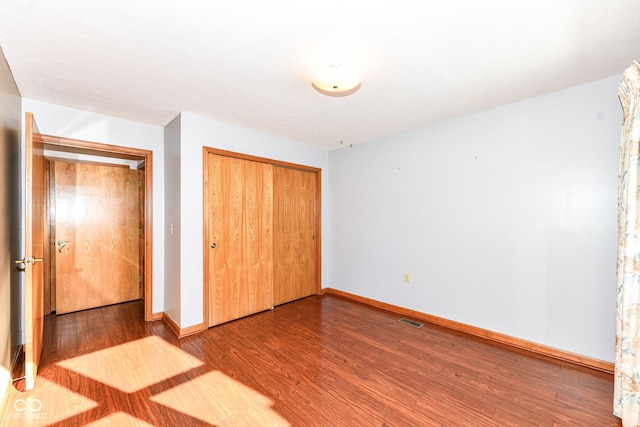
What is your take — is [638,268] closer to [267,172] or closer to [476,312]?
[476,312]

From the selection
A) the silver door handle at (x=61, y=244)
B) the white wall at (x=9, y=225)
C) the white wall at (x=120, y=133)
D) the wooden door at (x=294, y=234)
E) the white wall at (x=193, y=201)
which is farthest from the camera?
the wooden door at (x=294, y=234)

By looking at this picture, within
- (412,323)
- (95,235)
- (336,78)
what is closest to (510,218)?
(412,323)

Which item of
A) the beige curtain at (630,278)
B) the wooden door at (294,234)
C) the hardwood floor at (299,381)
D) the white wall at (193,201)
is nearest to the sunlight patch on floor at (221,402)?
the hardwood floor at (299,381)

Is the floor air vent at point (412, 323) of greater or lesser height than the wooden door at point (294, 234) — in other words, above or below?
below

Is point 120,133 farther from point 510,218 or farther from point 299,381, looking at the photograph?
point 510,218

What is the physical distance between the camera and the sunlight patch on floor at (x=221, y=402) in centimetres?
171

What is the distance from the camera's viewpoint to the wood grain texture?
7.42 feet

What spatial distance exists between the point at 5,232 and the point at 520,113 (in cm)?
434

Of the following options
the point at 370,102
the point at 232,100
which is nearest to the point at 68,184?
the point at 232,100

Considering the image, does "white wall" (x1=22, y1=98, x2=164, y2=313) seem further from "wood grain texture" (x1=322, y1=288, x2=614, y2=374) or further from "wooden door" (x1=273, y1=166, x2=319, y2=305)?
"wood grain texture" (x1=322, y1=288, x2=614, y2=374)

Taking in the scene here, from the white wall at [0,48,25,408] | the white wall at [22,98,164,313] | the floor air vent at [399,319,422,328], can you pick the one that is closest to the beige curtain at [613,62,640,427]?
the floor air vent at [399,319,422,328]

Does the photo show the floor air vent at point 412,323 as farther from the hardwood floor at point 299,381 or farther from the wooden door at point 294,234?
the wooden door at point 294,234

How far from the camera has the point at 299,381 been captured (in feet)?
6.84

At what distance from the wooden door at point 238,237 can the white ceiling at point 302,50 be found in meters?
0.84
